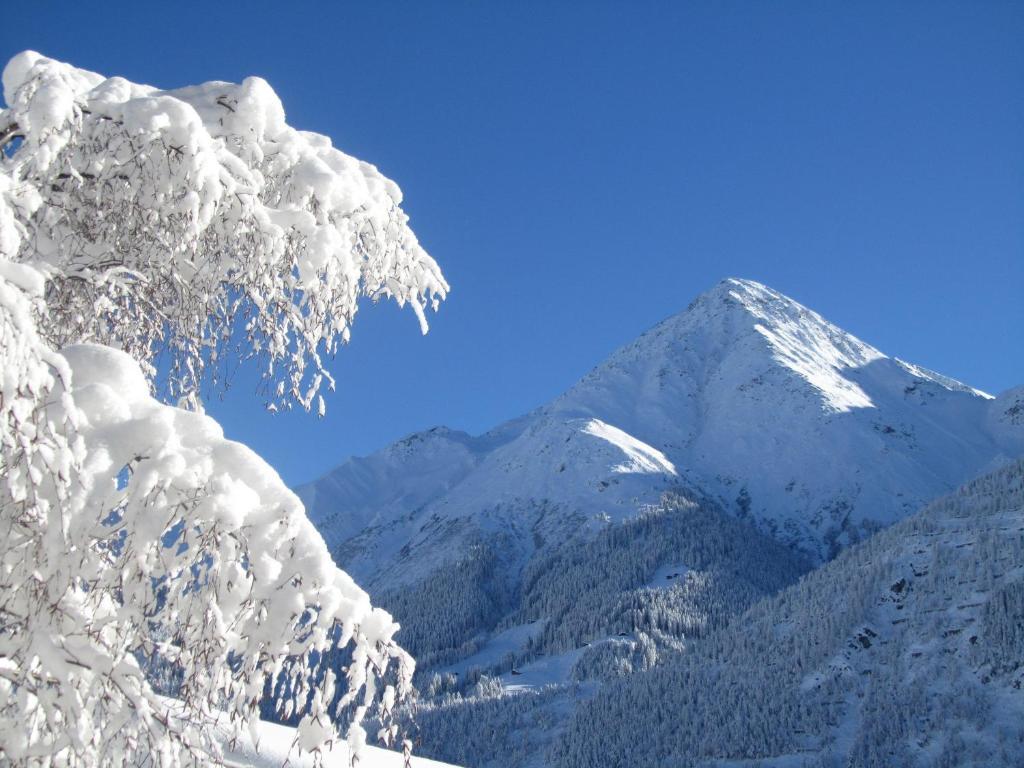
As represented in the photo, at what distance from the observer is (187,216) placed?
4.28 metres

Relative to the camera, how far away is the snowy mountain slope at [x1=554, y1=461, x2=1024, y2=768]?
72000mm

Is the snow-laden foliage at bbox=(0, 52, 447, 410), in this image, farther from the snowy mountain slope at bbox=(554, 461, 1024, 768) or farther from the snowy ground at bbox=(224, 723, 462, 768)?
the snowy mountain slope at bbox=(554, 461, 1024, 768)

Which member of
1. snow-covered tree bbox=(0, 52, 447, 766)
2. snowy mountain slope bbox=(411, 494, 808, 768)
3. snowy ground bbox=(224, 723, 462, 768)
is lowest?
snowy ground bbox=(224, 723, 462, 768)

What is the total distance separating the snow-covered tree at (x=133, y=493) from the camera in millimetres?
3078

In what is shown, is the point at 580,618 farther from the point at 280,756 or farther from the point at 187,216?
the point at 187,216

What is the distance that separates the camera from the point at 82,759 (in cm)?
327

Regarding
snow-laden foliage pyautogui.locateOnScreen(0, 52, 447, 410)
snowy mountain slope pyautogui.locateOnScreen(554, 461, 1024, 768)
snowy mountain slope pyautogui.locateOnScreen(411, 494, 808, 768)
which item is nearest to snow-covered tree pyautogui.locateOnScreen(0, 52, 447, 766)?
snow-laden foliage pyautogui.locateOnScreen(0, 52, 447, 410)

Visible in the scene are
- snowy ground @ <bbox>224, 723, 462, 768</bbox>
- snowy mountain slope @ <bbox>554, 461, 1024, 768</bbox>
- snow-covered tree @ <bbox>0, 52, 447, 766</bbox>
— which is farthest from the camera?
snowy mountain slope @ <bbox>554, 461, 1024, 768</bbox>

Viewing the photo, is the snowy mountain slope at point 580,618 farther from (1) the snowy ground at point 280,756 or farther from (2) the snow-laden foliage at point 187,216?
(2) the snow-laden foliage at point 187,216

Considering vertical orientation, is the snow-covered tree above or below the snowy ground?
above

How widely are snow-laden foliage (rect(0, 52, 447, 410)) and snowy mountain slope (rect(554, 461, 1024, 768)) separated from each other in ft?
251

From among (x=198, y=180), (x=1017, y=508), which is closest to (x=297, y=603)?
(x=198, y=180)

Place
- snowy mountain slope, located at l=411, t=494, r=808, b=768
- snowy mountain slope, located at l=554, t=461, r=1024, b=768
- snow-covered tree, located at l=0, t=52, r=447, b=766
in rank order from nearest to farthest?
snow-covered tree, located at l=0, t=52, r=447, b=766, snowy mountain slope, located at l=554, t=461, r=1024, b=768, snowy mountain slope, located at l=411, t=494, r=808, b=768

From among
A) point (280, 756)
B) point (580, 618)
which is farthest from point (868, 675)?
point (280, 756)
